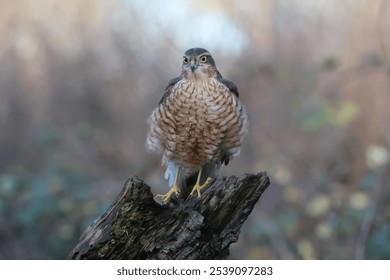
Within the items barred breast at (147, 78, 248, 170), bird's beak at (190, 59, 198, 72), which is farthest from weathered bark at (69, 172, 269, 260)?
bird's beak at (190, 59, 198, 72)

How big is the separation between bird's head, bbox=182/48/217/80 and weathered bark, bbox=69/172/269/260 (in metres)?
1.09

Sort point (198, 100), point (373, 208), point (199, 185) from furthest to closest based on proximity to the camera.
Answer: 1. point (373, 208)
2. point (199, 185)
3. point (198, 100)

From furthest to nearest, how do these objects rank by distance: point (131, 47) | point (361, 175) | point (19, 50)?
point (19, 50), point (131, 47), point (361, 175)

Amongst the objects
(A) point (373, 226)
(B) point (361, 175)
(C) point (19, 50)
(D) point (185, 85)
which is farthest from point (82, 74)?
(D) point (185, 85)

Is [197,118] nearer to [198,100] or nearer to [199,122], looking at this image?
[199,122]

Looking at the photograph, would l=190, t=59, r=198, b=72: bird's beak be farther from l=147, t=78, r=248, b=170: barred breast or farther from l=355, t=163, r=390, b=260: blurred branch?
l=355, t=163, r=390, b=260: blurred branch

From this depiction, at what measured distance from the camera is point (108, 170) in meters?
10.2

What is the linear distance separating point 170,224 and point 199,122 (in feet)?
3.64

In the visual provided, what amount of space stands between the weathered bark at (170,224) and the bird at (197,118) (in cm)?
67

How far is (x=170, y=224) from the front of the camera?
429 cm

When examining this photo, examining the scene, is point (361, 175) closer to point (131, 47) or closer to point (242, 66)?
point (242, 66)

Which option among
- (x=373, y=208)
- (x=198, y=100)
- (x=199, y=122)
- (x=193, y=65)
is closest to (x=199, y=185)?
(x=199, y=122)

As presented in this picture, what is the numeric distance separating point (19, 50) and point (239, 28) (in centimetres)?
463

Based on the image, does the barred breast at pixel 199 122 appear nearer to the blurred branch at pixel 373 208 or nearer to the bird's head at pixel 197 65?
the bird's head at pixel 197 65
